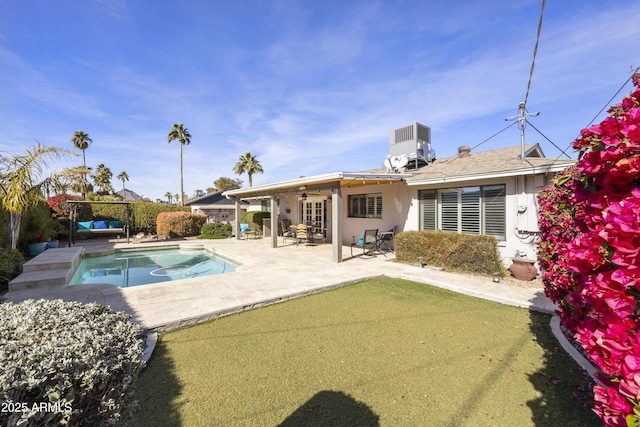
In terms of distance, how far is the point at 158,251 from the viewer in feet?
49.0

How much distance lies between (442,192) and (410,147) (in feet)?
13.4

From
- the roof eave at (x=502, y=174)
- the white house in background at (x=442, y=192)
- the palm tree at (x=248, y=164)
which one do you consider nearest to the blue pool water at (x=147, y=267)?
the white house in background at (x=442, y=192)

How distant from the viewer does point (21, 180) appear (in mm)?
7941

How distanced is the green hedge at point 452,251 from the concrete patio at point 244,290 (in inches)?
19.0

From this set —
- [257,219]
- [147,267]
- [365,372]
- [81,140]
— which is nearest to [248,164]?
[257,219]

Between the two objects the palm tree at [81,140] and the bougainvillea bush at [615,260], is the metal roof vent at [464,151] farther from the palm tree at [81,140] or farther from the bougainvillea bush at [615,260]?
the palm tree at [81,140]

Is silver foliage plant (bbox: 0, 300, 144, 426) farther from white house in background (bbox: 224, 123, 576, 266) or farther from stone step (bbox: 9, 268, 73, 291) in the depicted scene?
white house in background (bbox: 224, 123, 576, 266)

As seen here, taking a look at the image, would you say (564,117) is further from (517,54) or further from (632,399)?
(632,399)

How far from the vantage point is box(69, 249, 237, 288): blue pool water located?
9.51 m

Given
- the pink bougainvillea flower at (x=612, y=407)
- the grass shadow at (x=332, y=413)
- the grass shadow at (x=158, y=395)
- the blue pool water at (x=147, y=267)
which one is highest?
the pink bougainvillea flower at (x=612, y=407)

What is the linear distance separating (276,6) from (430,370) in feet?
38.6

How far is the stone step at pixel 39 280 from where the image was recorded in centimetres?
642

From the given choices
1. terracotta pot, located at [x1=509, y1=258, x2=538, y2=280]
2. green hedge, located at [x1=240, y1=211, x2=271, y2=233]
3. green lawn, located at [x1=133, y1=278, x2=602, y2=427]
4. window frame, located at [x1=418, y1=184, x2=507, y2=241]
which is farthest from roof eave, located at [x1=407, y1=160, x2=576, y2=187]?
green hedge, located at [x1=240, y1=211, x2=271, y2=233]

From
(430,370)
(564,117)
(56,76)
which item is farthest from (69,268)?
(564,117)
